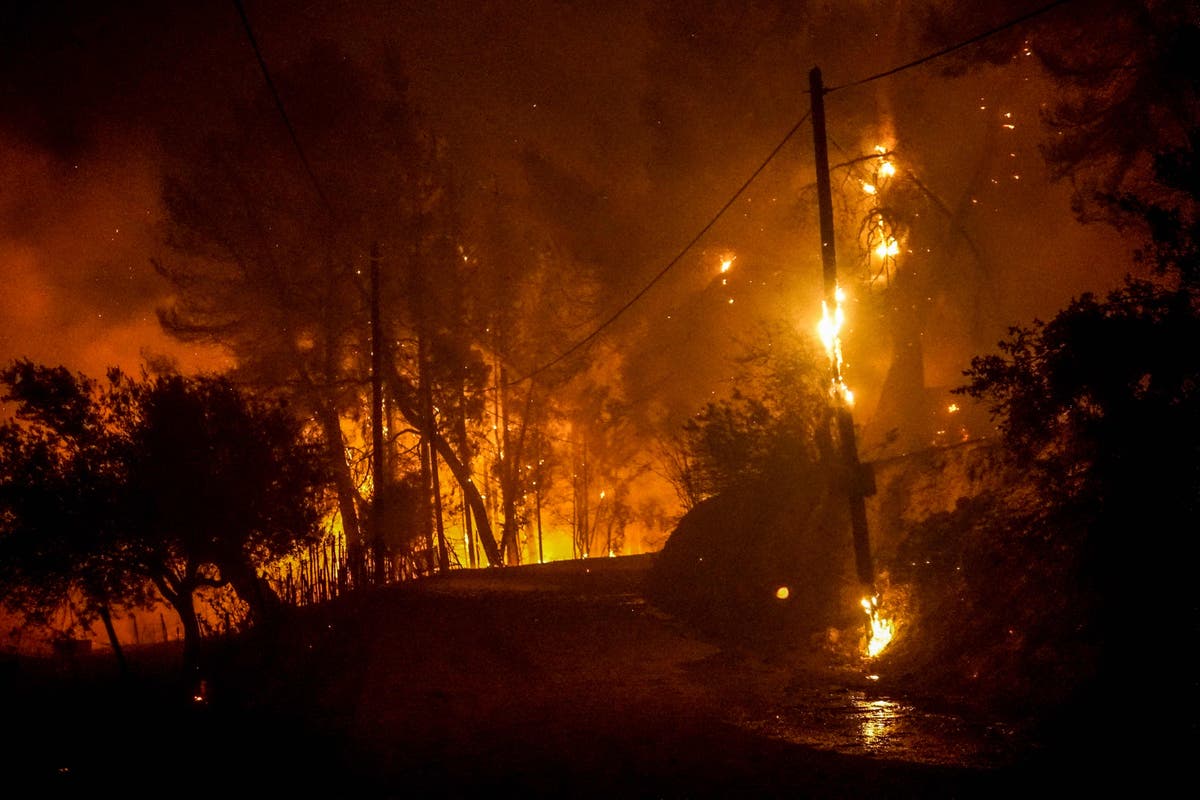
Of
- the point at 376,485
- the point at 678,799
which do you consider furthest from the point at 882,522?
the point at 376,485

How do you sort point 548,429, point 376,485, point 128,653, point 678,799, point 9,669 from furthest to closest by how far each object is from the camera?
point 548,429 → point 128,653 → point 376,485 → point 9,669 → point 678,799

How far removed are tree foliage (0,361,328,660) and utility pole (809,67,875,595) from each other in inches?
398

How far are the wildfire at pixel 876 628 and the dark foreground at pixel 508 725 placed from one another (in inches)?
33.8

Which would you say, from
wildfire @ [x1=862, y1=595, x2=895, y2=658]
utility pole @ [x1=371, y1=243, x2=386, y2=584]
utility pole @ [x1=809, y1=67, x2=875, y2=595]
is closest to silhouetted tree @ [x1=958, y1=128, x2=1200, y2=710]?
wildfire @ [x1=862, y1=595, x2=895, y2=658]

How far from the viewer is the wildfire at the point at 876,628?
13.2 metres

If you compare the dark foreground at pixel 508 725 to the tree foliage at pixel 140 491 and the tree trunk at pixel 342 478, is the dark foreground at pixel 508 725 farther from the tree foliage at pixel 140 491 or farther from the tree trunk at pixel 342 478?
the tree trunk at pixel 342 478

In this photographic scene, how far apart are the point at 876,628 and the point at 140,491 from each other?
12.3 metres

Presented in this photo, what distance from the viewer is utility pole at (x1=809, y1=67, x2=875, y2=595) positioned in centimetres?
1407

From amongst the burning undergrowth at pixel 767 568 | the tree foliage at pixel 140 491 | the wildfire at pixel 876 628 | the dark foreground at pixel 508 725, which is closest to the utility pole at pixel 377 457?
the tree foliage at pixel 140 491

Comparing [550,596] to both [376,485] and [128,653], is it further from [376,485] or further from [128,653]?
[128,653]

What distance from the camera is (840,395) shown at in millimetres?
14797

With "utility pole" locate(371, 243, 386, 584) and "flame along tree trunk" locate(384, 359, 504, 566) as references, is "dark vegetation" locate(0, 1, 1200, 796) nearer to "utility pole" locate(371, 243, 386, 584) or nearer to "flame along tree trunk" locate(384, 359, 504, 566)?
"utility pole" locate(371, 243, 386, 584)

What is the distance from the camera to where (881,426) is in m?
32.3

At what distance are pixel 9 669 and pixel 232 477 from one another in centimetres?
812
